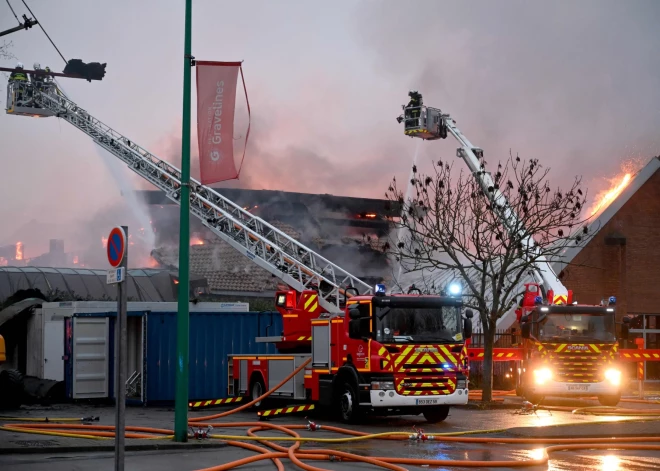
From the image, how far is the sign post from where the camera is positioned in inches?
313

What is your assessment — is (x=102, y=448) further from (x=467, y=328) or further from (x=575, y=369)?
(x=575, y=369)

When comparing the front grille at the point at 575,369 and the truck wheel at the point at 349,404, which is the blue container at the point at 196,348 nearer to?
the truck wheel at the point at 349,404

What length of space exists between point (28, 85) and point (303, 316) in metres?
26.6

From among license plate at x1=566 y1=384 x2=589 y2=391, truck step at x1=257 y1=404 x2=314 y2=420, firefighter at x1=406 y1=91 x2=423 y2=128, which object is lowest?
truck step at x1=257 y1=404 x2=314 y2=420

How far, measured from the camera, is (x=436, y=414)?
16.9 meters

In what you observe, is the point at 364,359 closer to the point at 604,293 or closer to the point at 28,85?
the point at 604,293

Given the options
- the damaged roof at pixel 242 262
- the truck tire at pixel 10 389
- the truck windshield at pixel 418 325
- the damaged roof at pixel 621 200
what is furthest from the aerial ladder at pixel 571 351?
the damaged roof at pixel 242 262

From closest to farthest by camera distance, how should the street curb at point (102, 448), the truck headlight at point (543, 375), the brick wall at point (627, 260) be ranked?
the street curb at point (102, 448) < the truck headlight at point (543, 375) < the brick wall at point (627, 260)

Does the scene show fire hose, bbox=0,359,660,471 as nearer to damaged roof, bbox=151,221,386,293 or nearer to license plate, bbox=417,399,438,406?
license plate, bbox=417,399,438,406

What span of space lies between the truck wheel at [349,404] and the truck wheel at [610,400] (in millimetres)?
7297

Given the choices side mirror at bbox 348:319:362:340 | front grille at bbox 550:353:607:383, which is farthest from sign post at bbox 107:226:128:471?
front grille at bbox 550:353:607:383

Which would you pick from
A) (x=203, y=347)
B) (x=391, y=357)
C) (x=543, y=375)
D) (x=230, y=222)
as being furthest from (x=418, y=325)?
(x=230, y=222)

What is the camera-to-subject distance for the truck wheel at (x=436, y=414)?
16.8 meters

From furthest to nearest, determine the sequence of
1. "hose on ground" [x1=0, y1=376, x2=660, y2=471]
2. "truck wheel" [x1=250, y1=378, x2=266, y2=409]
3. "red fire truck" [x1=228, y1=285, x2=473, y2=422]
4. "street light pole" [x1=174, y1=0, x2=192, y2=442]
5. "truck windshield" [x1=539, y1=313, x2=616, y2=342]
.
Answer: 1. "truck windshield" [x1=539, y1=313, x2=616, y2=342]
2. "truck wheel" [x1=250, y1=378, x2=266, y2=409]
3. "red fire truck" [x1=228, y1=285, x2=473, y2=422]
4. "street light pole" [x1=174, y1=0, x2=192, y2=442]
5. "hose on ground" [x1=0, y1=376, x2=660, y2=471]
